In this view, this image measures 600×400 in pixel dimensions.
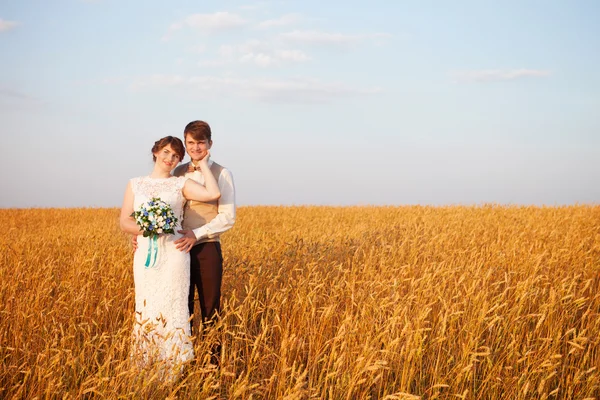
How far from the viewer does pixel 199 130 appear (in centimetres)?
417

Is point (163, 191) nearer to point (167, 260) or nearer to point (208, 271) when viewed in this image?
point (167, 260)

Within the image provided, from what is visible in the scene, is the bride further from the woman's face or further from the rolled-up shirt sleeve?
the rolled-up shirt sleeve

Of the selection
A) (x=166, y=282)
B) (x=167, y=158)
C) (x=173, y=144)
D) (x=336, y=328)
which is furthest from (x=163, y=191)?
(x=336, y=328)

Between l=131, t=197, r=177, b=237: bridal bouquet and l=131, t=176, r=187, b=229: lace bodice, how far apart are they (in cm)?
18

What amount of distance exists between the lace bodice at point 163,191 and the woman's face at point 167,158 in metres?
0.12

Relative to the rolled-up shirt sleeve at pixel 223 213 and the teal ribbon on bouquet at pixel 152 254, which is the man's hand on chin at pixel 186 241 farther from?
the teal ribbon on bouquet at pixel 152 254

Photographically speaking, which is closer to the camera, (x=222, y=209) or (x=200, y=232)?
(x=200, y=232)

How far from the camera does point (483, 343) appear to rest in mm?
4605

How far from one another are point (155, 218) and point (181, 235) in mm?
324

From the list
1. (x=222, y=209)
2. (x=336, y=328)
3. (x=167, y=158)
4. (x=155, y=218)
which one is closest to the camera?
(x=155, y=218)

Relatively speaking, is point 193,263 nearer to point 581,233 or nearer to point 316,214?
point 581,233

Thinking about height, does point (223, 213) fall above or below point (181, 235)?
Answer: above

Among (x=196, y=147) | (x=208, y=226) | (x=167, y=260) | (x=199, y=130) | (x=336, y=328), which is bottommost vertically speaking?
(x=336, y=328)

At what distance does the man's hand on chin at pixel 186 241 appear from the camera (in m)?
4.16
